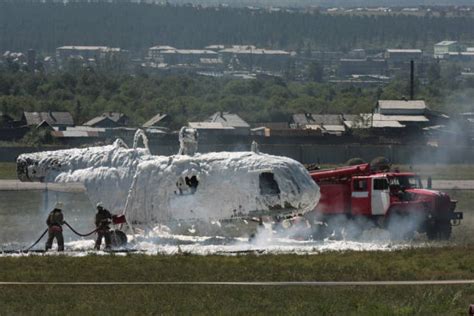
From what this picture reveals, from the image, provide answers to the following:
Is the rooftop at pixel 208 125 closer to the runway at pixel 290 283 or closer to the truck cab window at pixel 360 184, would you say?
the truck cab window at pixel 360 184

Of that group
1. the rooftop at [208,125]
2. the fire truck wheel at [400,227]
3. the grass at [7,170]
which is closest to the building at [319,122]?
the rooftop at [208,125]

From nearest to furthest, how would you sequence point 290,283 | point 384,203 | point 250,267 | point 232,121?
point 290,283, point 250,267, point 384,203, point 232,121

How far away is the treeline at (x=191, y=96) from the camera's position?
12950 cm

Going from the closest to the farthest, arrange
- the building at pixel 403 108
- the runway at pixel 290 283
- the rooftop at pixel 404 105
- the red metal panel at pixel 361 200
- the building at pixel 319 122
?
the runway at pixel 290 283 → the red metal panel at pixel 361 200 → the building at pixel 319 122 → the building at pixel 403 108 → the rooftop at pixel 404 105

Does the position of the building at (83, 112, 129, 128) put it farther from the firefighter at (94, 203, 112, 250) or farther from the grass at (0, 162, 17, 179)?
the firefighter at (94, 203, 112, 250)

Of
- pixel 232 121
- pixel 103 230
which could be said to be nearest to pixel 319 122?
pixel 232 121

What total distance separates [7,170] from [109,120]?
44.3m

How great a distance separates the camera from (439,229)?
42.3 m

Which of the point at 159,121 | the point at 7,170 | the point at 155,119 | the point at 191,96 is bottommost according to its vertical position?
the point at 7,170

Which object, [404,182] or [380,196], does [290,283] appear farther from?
[404,182]

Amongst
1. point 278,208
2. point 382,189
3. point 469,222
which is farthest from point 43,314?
point 469,222

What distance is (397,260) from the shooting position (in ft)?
115

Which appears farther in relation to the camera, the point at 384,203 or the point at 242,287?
the point at 384,203

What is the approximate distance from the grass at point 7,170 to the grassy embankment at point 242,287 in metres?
37.0
